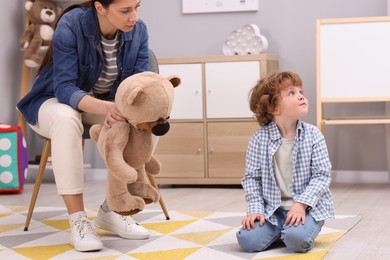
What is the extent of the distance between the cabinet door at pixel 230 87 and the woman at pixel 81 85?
1.19 metres

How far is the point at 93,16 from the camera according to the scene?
1.99m

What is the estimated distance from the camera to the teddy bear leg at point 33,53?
12.2 ft

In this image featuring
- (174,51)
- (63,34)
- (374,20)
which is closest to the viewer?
(63,34)

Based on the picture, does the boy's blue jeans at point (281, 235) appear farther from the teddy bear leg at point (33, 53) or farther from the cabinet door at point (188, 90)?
the teddy bear leg at point (33, 53)

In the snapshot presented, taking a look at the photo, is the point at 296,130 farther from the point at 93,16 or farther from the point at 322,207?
the point at 93,16

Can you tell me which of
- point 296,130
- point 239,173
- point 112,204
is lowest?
point 239,173

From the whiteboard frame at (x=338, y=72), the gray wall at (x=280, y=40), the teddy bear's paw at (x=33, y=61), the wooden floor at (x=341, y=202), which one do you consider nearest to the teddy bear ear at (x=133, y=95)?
the wooden floor at (x=341, y=202)

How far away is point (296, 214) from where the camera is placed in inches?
69.8

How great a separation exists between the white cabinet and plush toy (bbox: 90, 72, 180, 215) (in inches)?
58.4

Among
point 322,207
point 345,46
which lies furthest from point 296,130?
point 345,46

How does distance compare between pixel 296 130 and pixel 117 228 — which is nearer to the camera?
pixel 296 130

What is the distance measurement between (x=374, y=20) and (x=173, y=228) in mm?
1537

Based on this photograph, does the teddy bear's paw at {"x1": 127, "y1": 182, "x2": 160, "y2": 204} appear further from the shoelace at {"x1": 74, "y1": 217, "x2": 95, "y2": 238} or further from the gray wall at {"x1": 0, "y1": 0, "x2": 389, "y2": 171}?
the gray wall at {"x1": 0, "y1": 0, "x2": 389, "y2": 171}

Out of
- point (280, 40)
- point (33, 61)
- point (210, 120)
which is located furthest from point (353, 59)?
point (33, 61)
